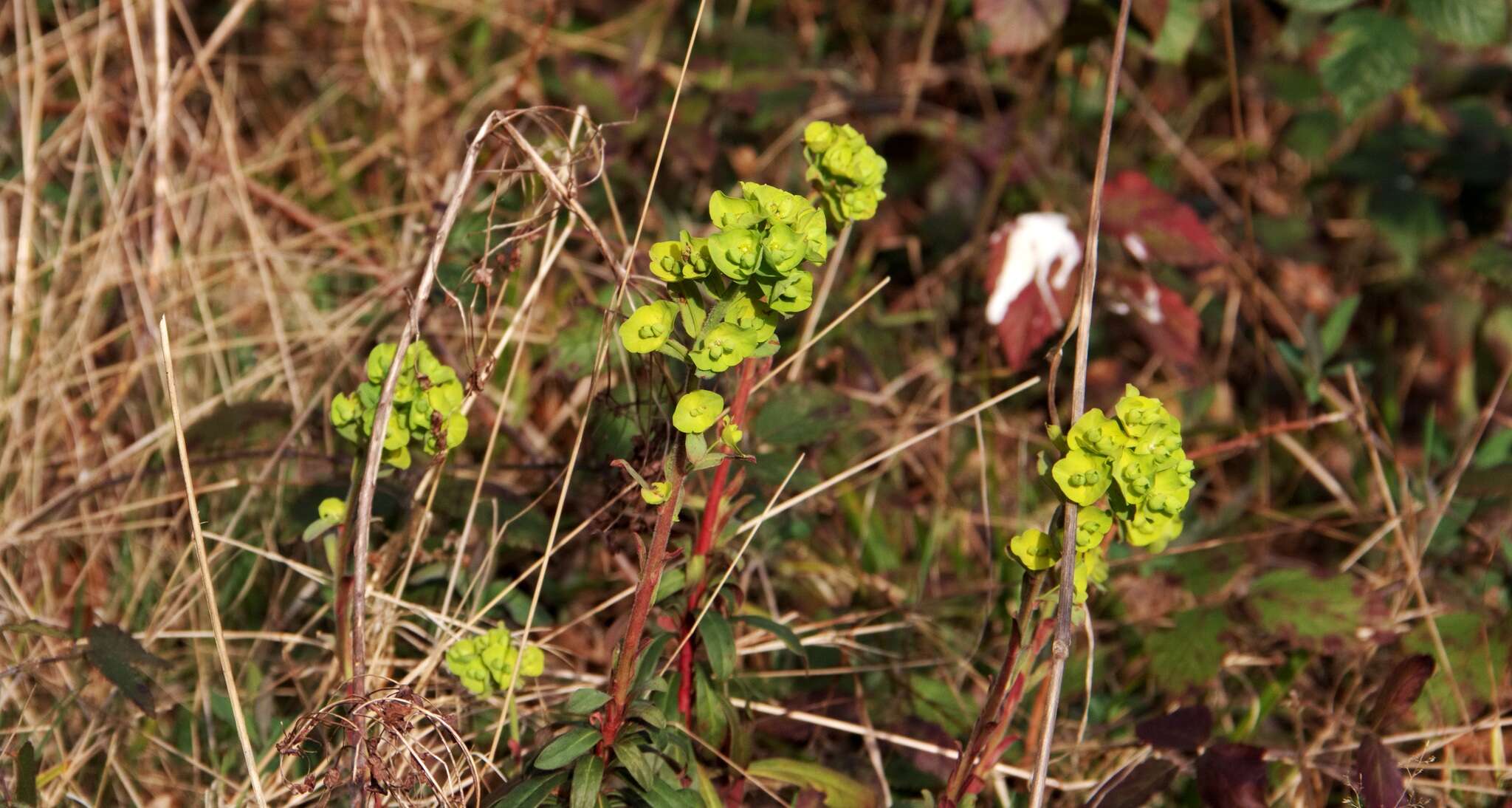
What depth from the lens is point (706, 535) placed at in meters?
1.47

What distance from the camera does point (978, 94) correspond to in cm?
301

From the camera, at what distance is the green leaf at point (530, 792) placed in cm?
132

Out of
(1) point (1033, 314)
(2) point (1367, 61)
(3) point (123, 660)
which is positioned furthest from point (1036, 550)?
(2) point (1367, 61)

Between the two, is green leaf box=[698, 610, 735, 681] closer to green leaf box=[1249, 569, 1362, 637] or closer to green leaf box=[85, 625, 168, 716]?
green leaf box=[85, 625, 168, 716]

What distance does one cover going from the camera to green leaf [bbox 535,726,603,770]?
1306mm

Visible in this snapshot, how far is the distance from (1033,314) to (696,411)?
117 centimetres

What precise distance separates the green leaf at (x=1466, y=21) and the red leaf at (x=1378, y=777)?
1304mm

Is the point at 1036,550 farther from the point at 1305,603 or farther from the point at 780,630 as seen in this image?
the point at 1305,603

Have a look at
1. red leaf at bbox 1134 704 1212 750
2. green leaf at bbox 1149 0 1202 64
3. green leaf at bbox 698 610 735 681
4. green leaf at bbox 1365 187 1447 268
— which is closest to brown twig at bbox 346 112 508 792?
green leaf at bbox 698 610 735 681

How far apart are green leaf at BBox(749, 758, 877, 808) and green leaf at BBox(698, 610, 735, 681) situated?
179 millimetres

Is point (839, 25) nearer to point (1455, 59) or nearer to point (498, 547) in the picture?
point (1455, 59)

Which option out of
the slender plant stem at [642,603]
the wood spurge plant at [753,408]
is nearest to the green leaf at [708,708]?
the wood spurge plant at [753,408]

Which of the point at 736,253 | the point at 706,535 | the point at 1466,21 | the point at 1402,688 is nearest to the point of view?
the point at 736,253

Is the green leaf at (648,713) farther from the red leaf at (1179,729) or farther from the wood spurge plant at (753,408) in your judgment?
the red leaf at (1179,729)
